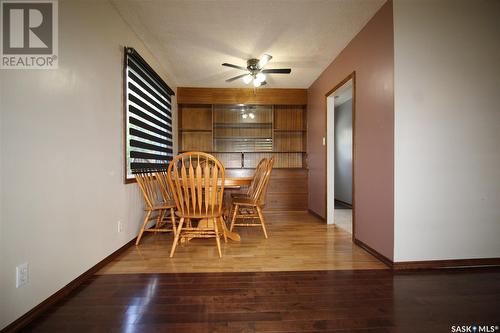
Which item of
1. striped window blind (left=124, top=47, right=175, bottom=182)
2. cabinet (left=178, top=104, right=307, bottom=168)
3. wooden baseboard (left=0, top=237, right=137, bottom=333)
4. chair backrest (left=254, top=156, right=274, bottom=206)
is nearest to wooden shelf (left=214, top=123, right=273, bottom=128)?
cabinet (left=178, top=104, right=307, bottom=168)

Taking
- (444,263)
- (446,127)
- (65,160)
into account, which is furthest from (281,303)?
(446,127)

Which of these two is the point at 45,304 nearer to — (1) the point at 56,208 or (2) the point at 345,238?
(1) the point at 56,208

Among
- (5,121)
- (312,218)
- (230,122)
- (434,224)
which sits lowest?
(312,218)

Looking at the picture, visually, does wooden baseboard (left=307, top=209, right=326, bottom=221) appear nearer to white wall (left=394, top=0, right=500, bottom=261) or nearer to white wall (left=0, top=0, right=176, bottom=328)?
white wall (left=394, top=0, right=500, bottom=261)

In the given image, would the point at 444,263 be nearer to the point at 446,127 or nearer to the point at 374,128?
the point at 446,127

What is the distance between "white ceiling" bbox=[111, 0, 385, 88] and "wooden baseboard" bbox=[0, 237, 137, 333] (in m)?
2.40

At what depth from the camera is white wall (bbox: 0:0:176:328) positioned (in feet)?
3.92

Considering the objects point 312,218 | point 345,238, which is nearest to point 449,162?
point 345,238

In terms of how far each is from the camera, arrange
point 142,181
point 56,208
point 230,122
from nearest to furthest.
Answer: point 56,208, point 142,181, point 230,122

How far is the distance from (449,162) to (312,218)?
2278 millimetres

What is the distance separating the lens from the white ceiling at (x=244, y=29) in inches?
85.7

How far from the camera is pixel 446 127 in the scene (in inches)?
77.3

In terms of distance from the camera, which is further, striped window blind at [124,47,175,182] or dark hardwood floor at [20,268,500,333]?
striped window blind at [124,47,175,182]

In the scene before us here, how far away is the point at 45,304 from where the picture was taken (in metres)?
1.37
